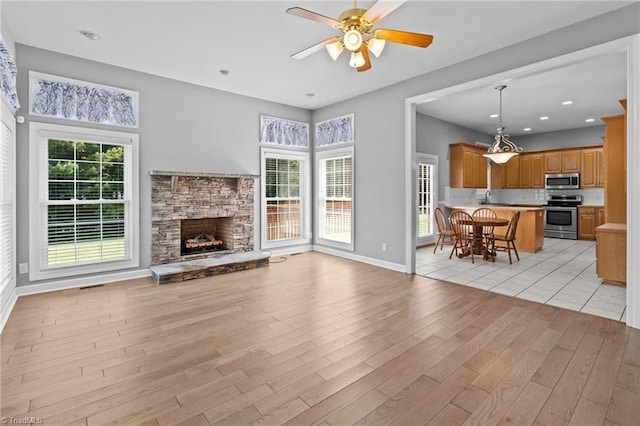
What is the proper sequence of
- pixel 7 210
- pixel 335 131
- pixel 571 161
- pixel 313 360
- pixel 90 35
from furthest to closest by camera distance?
pixel 571 161 < pixel 335 131 < pixel 90 35 < pixel 7 210 < pixel 313 360

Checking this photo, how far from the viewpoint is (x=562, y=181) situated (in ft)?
28.8

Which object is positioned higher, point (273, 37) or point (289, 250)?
point (273, 37)

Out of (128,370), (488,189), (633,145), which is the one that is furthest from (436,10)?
(488,189)

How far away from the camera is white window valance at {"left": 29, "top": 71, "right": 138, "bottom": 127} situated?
4.01 meters

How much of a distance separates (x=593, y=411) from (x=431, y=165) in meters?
6.45

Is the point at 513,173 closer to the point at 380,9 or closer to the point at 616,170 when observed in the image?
the point at 616,170

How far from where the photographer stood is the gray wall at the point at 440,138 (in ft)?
24.2

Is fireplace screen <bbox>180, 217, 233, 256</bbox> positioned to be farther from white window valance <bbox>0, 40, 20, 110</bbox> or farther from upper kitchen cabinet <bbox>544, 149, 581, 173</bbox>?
upper kitchen cabinet <bbox>544, 149, 581, 173</bbox>

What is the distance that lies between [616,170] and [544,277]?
2001 millimetres

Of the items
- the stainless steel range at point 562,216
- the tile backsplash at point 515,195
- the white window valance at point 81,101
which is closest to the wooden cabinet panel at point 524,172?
the tile backsplash at point 515,195

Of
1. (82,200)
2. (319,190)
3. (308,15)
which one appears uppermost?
(308,15)

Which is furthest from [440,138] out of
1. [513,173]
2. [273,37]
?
[273,37]

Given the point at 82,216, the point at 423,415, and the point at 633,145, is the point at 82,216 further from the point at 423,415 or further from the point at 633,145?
the point at 633,145

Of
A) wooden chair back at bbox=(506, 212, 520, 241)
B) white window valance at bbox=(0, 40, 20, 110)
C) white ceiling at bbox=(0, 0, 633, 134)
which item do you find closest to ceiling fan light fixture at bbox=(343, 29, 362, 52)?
white ceiling at bbox=(0, 0, 633, 134)
